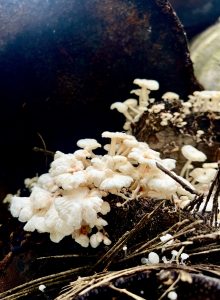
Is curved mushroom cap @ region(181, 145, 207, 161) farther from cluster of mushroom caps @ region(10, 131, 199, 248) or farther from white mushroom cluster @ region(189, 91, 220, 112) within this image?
white mushroom cluster @ region(189, 91, 220, 112)

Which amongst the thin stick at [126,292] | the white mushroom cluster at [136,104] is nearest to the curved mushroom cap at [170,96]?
the white mushroom cluster at [136,104]

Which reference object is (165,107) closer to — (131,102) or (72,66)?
(131,102)

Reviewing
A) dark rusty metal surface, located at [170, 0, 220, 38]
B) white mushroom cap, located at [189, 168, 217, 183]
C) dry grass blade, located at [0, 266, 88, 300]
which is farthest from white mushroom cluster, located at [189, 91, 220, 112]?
dry grass blade, located at [0, 266, 88, 300]

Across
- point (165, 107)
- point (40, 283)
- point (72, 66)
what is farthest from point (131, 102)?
point (40, 283)

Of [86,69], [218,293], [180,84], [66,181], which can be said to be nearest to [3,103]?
[86,69]

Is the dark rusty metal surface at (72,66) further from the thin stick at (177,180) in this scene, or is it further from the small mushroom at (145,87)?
the thin stick at (177,180)

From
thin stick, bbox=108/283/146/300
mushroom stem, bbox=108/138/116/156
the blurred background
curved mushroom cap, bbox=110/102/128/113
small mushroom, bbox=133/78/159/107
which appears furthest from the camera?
curved mushroom cap, bbox=110/102/128/113

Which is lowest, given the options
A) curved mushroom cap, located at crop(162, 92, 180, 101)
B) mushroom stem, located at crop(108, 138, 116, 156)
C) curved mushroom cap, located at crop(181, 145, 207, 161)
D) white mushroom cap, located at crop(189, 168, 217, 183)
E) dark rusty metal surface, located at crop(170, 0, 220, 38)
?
white mushroom cap, located at crop(189, 168, 217, 183)

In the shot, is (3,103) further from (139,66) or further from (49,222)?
(49,222)
